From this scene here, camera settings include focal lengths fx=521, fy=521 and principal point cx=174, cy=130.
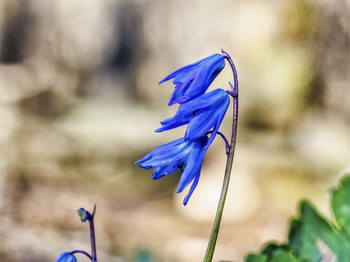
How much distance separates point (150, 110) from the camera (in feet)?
15.1

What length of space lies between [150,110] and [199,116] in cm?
397

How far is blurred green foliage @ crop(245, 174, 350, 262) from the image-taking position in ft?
2.97

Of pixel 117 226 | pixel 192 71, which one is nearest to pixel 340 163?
pixel 117 226

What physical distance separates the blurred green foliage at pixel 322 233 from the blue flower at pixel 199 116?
31cm

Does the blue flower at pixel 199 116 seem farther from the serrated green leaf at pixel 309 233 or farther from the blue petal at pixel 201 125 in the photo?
the serrated green leaf at pixel 309 233

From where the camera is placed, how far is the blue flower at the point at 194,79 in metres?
0.67

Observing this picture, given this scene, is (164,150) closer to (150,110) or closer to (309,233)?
(309,233)

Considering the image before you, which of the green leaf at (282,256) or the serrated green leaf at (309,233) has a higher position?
the serrated green leaf at (309,233)

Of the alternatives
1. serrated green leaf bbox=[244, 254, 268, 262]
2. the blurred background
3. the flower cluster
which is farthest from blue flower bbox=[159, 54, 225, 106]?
the blurred background

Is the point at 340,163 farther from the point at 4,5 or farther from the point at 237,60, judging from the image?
the point at 4,5

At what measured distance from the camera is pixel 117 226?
436cm

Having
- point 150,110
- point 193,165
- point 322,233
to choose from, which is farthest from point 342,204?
point 150,110

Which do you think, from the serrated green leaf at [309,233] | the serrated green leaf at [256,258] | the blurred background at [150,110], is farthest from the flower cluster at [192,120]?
the blurred background at [150,110]

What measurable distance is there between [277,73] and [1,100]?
98.1 inches
